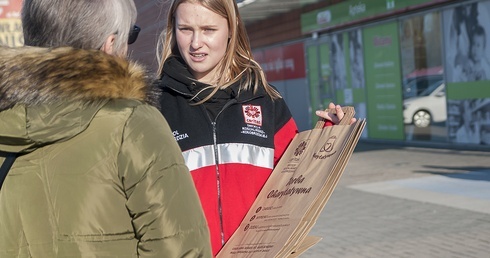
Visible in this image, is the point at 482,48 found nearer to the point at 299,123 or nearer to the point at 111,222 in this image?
the point at 299,123

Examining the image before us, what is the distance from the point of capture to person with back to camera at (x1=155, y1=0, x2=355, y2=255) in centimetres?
283

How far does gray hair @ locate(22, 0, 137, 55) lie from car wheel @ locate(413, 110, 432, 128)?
15.1m

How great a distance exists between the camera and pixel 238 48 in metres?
3.06

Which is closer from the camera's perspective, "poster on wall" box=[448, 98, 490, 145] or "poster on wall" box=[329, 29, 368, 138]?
"poster on wall" box=[448, 98, 490, 145]

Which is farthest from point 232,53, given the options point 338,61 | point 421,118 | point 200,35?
point 338,61

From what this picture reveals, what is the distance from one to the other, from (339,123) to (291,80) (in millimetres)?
21379

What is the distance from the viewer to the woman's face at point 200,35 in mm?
2900

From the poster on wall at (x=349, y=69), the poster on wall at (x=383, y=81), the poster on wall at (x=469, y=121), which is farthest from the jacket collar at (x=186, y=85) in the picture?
the poster on wall at (x=349, y=69)

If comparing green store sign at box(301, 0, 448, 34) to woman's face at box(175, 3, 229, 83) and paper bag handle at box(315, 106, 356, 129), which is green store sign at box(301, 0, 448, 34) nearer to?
paper bag handle at box(315, 106, 356, 129)

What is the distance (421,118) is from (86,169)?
51.0 ft

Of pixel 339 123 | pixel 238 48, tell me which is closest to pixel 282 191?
pixel 339 123

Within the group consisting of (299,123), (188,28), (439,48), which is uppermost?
(188,28)

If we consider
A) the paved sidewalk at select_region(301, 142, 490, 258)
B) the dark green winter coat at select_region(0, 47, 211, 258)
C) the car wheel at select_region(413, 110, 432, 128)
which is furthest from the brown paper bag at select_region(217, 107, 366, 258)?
the car wheel at select_region(413, 110, 432, 128)

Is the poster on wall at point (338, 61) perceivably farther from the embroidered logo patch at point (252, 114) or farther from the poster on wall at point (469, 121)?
the embroidered logo patch at point (252, 114)
